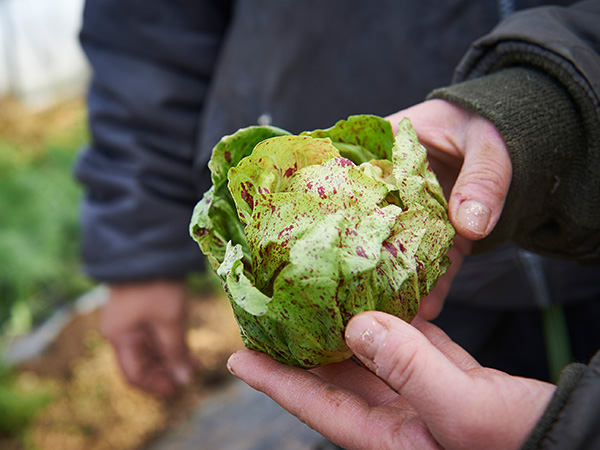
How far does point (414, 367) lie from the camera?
0.86 metres

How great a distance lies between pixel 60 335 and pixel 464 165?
9.98ft

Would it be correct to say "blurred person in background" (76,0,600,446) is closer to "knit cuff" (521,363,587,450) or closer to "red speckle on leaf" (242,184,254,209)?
"knit cuff" (521,363,587,450)

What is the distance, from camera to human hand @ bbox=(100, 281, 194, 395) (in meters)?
2.27

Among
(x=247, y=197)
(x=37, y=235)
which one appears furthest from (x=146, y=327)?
(x=37, y=235)

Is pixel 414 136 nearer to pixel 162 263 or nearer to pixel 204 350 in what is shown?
pixel 162 263

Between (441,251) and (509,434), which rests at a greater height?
(441,251)

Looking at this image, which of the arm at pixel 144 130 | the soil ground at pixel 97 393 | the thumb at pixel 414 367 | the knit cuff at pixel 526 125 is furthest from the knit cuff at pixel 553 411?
the soil ground at pixel 97 393

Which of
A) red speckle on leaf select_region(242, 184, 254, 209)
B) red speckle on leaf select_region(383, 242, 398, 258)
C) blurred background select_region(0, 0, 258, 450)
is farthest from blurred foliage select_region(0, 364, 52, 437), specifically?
red speckle on leaf select_region(383, 242, 398, 258)

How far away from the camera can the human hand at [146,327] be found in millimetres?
2270

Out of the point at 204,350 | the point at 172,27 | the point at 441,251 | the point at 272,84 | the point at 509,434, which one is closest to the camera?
the point at 509,434

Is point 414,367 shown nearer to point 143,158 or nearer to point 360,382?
point 360,382

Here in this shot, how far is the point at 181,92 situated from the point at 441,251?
1.49 m

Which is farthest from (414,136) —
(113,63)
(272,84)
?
(113,63)

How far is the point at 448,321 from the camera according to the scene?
6.11 ft
